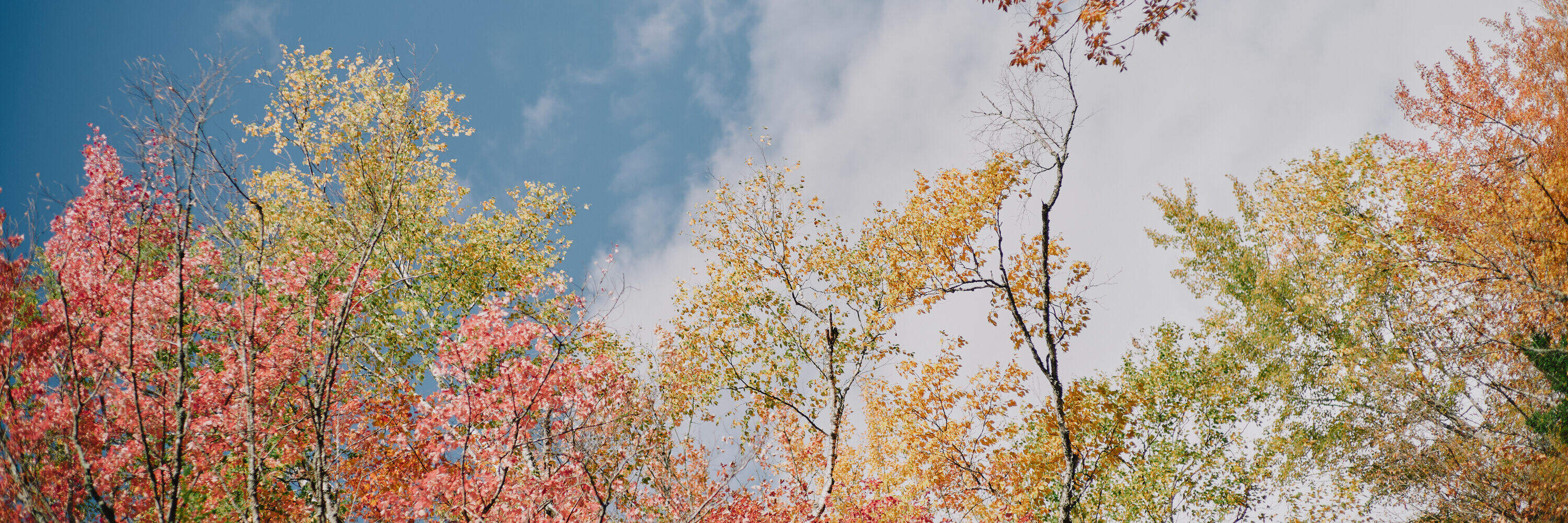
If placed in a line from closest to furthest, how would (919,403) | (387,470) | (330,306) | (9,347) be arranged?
(9,347)
(330,306)
(387,470)
(919,403)

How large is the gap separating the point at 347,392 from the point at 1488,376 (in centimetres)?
2096

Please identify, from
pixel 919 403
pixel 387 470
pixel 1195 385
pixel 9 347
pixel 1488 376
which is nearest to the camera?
pixel 9 347

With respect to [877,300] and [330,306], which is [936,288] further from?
[330,306]

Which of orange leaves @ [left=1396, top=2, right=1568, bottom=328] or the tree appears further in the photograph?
orange leaves @ [left=1396, top=2, right=1568, bottom=328]

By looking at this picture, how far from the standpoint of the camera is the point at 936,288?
12102 mm

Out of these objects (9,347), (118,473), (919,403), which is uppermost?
(919,403)

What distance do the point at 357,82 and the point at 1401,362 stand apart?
945 inches

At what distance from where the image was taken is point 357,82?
13.4 metres

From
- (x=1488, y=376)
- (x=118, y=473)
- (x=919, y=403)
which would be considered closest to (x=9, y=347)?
(x=118, y=473)

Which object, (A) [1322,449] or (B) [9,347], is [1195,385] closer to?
(A) [1322,449]

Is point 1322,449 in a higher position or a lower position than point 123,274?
lower

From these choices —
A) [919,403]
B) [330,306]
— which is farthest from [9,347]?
[919,403]

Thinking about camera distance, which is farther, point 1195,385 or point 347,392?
point 1195,385

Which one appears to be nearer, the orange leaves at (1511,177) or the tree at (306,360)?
the tree at (306,360)
